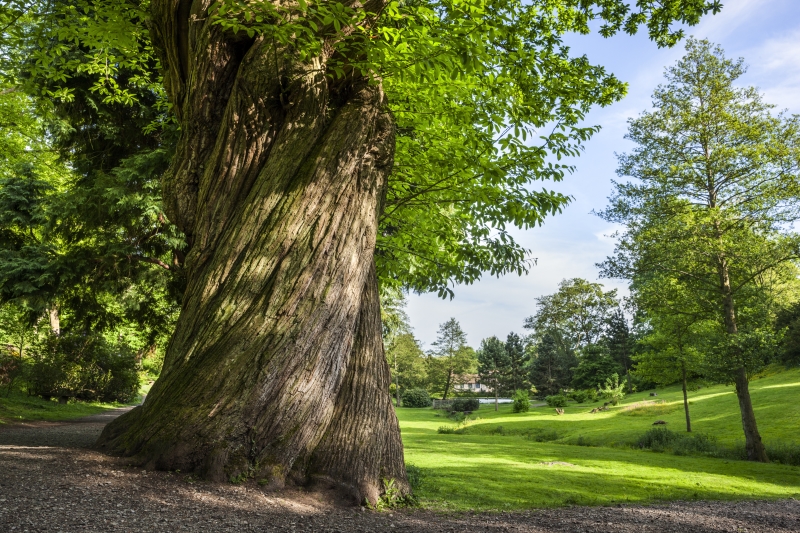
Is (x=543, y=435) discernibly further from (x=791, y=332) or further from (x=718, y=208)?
(x=791, y=332)

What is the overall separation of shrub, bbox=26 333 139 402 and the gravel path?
15.7 metres

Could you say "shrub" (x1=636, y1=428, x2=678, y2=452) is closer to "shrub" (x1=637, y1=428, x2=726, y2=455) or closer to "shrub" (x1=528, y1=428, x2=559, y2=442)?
"shrub" (x1=637, y1=428, x2=726, y2=455)

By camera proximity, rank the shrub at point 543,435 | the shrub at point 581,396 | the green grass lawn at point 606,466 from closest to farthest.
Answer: the green grass lawn at point 606,466 < the shrub at point 543,435 < the shrub at point 581,396

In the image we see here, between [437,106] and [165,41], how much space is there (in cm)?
402

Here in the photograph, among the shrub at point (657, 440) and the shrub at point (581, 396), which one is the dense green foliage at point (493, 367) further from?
the shrub at point (657, 440)

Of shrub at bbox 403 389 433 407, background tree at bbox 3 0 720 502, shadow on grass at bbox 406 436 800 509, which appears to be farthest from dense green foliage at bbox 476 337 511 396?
background tree at bbox 3 0 720 502

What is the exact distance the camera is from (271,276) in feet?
16.7

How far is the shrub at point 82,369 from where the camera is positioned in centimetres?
1853

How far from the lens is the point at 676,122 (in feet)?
60.9

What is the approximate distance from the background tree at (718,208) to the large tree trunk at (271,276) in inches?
579

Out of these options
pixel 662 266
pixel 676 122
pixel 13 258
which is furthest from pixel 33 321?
pixel 676 122

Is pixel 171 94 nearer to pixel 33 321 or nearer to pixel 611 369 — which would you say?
pixel 33 321

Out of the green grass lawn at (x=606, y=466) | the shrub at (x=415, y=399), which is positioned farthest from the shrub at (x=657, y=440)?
A: the shrub at (x=415, y=399)

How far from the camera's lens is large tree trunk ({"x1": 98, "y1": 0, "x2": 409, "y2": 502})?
15.4 feet
